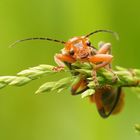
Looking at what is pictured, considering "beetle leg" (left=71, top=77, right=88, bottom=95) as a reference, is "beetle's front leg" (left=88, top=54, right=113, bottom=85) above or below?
above

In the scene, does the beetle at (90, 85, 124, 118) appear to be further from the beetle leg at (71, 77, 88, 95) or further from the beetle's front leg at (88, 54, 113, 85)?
the beetle's front leg at (88, 54, 113, 85)

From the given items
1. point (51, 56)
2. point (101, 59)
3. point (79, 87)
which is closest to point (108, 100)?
point (79, 87)

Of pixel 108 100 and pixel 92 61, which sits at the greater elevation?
pixel 92 61

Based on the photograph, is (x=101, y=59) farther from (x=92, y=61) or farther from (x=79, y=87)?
(x=79, y=87)

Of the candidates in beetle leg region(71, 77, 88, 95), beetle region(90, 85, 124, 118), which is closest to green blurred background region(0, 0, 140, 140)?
beetle region(90, 85, 124, 118)

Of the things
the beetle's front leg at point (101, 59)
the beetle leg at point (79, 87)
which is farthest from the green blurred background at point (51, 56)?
the beetle's front leg at point (101, 59)

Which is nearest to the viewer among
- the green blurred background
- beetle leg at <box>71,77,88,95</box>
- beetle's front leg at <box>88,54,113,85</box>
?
beetle's front leg at <box>88,54,113,85</box>
